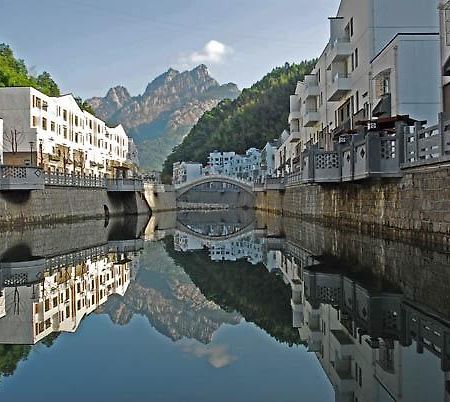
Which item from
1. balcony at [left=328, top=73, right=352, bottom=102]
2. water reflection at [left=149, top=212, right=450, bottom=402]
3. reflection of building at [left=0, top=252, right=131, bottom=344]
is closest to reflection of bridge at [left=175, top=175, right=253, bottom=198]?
balcony at [left=328, top=73, right=352, bottom=102]

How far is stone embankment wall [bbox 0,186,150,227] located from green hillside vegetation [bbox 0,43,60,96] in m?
16.4

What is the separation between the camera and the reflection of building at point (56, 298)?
8.96 m

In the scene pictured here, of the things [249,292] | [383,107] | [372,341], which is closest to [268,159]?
[383,107]

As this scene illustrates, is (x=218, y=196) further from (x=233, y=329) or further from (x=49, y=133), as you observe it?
(x=233, y=329)

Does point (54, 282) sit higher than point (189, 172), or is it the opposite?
point (189, 172)

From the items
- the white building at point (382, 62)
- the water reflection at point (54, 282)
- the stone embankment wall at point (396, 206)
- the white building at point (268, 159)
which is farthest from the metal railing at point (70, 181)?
the white building at point (268, 159)

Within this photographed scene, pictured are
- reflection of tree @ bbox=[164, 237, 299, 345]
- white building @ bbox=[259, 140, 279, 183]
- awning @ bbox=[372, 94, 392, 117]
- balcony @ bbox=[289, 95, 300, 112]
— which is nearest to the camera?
reflection of tree @ bbox=[164, 237, 299, 345]

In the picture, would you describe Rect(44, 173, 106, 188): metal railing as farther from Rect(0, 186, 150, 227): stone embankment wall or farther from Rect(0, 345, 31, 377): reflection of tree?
Rect(0, 345, 31, 377): reflection of tree

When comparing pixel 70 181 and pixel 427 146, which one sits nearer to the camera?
pixel 427 146

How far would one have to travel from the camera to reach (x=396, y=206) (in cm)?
1894

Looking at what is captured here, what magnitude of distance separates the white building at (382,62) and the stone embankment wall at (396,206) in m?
3.58

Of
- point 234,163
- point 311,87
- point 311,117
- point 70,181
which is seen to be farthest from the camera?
point 234,163

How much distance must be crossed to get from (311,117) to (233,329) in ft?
125

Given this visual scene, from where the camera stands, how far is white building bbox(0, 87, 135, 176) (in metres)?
45.8
